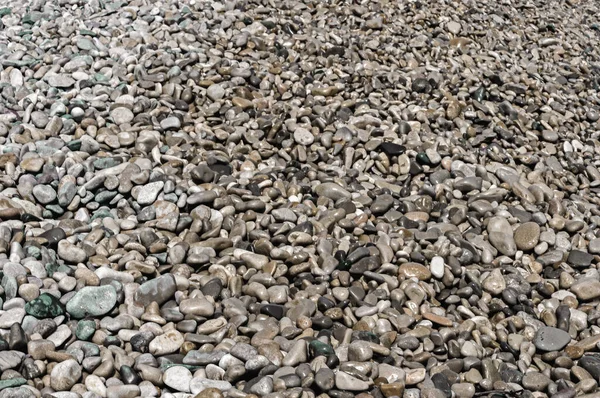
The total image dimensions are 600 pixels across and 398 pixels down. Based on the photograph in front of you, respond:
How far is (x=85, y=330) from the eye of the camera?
Answer: 3.24 metres

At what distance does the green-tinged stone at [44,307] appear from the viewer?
129 inches

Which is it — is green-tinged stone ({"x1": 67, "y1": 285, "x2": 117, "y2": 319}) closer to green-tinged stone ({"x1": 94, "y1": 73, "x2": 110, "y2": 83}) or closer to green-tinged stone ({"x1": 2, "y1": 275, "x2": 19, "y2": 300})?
green-tinged stone ({"x1": 2, "y1": 275, "x2": 19, "y2": 300})

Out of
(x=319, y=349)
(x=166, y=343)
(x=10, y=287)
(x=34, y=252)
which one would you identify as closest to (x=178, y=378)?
(x=166, y=343)

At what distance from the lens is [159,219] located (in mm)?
4102

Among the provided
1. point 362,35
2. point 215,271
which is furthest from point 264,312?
point 362,35

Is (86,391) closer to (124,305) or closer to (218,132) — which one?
(124,305)

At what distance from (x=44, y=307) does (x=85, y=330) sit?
0.90ft

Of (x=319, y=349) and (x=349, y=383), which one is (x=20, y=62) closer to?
(x=319, y=349)

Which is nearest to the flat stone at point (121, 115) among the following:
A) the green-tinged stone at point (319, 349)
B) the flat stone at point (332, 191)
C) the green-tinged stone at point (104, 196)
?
the green-tinged stone at point (104, 196)

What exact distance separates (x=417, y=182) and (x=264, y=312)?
6.13ft

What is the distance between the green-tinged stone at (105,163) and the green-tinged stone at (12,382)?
6.31ft

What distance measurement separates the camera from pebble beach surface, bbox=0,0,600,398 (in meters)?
3.21

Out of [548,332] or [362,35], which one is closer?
[548,332]

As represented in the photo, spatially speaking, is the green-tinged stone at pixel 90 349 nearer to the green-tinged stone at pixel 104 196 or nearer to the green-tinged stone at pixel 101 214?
the green-tinged stone at pixel 101 214
